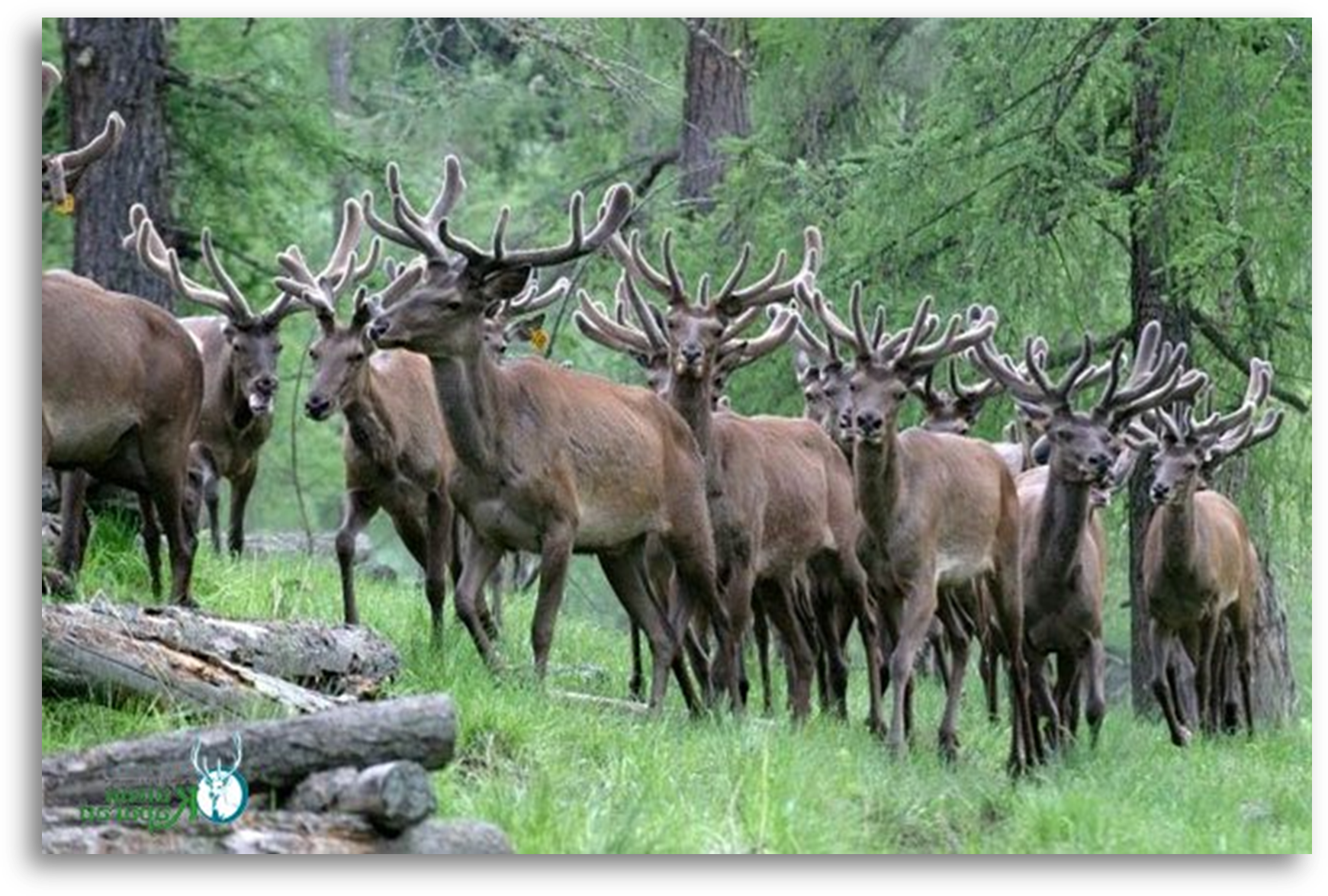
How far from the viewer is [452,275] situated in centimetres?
1121

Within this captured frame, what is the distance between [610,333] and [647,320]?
99cm

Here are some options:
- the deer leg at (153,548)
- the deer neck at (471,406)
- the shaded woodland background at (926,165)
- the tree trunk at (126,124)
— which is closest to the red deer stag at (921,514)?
the deer neck at (471,406)

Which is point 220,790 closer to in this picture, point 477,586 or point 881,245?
point 477,586

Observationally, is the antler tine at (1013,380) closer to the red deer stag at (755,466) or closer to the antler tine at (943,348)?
the antler tine at (943,348)

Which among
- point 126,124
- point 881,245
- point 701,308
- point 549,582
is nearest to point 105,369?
point 549,582

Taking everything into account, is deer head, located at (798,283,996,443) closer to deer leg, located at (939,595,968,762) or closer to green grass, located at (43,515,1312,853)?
deer leg, located at (939,595,968,762)

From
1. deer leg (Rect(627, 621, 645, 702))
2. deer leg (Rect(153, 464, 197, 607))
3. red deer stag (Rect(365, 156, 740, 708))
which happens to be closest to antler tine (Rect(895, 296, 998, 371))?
red deer stag (Rect(365, 156, 740, 708))

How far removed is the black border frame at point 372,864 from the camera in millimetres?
6402

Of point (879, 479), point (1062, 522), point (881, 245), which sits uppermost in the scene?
point (881, 245)

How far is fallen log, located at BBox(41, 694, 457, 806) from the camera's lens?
6996 mm

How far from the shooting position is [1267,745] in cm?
1477

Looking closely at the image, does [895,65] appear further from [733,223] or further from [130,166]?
[130,166]

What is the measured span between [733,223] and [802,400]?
1.65 m

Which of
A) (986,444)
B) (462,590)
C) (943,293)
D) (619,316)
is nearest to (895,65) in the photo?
(943,293)
